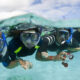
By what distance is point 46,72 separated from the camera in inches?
400

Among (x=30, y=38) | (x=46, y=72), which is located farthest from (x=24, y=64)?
(x=46, y=72)

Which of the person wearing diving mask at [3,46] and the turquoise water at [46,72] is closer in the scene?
the person wearing diving mask at [3,46]

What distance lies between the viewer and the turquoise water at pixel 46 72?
9.64 meters

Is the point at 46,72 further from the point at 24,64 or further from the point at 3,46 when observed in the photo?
the point at 3,46

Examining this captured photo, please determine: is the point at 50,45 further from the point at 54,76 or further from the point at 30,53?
the point at 54,76

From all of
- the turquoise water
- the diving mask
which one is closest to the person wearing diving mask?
the diving mask

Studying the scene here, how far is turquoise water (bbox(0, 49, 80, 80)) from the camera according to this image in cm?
964

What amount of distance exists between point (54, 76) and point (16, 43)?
2.75 meters

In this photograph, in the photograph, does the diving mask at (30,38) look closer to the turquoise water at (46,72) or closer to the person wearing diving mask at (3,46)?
the person wearing diving mask at (3,46)

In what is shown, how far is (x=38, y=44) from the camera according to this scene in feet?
29.0

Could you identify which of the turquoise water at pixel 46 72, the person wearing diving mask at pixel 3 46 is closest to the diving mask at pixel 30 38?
the person wearing diving mask at pixel 3 46

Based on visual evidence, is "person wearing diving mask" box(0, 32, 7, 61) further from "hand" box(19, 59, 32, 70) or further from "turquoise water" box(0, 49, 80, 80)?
"turquoise water" box(0, 49, 80, 80)

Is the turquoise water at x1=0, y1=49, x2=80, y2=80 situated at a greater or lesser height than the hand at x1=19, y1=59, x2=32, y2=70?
lesser

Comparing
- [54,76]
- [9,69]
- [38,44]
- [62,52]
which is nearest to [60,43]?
[62,52]
